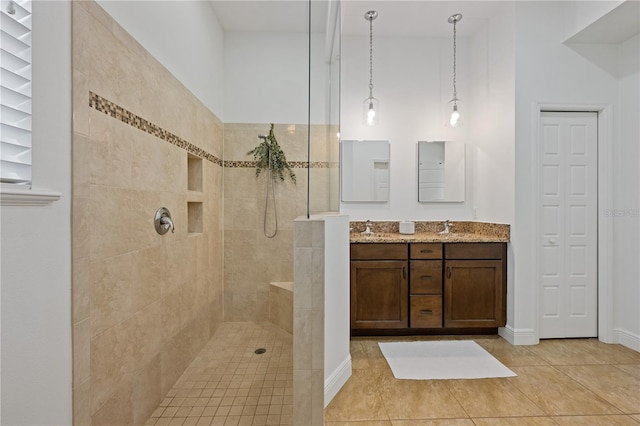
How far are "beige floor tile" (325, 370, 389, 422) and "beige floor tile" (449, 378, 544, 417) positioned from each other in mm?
483

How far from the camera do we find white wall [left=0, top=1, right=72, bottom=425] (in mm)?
933

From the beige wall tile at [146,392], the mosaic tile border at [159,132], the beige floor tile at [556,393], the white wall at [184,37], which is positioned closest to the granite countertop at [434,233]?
the mosaic tile border at [159,132]

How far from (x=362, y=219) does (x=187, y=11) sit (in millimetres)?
2349

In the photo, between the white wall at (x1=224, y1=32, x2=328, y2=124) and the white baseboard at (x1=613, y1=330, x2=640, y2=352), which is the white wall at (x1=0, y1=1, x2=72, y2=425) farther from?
the white baseboard at (x1=613, y1=330, x2=640, y2=352)

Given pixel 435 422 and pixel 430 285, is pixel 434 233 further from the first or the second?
pixel 435 422

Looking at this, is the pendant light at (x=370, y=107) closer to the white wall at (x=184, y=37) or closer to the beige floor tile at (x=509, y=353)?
the white wall at (x=184, y=37)

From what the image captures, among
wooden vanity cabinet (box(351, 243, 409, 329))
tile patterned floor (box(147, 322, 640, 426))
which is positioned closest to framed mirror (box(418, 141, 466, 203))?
wooden vanity cabinet (box(351, 243, 409, 329))

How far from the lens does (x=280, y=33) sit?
Result: 10.1ft

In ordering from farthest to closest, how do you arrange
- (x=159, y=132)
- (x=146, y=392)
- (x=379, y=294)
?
1. (x=379, y=294)
2. (x=159, y=132)
3. (x=146, y=392)

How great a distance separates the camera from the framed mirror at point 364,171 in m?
3.38

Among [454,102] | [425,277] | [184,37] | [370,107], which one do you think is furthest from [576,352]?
[184,37]

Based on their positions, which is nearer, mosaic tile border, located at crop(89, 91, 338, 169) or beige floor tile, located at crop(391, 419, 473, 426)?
mosaic tile border, located at crop(89, 91, 338, 169)

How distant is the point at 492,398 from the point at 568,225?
176 centimetres

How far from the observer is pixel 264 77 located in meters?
3.12
